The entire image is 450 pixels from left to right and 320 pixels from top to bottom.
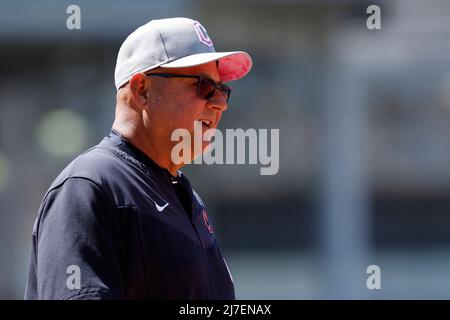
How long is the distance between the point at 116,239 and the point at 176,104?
541 mm

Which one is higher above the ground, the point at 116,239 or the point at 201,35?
the point at 201,35

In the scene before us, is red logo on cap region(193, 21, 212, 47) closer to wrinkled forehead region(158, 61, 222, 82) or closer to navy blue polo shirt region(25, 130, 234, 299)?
wrinkled forehead region(158, 61, 222, 82)

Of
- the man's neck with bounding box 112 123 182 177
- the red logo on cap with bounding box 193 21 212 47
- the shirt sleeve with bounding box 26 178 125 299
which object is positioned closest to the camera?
the shirt sleeve with bounding box 26 178 125 299

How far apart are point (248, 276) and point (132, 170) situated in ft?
24.0

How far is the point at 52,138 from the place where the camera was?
28.5 ft

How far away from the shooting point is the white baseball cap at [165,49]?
238 centimetres

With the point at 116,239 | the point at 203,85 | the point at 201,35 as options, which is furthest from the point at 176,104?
the point at 116,239

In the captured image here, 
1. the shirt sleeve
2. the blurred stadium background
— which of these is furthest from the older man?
the blurred stadium background

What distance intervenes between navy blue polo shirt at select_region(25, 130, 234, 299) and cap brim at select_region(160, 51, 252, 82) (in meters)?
0.30

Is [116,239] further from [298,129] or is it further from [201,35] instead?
[298,129]

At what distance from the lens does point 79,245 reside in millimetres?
1956

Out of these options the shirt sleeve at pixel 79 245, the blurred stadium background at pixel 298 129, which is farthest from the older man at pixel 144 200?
the blurred stadium background at pixel 298 129

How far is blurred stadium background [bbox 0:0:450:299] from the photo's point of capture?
28.5 feet
